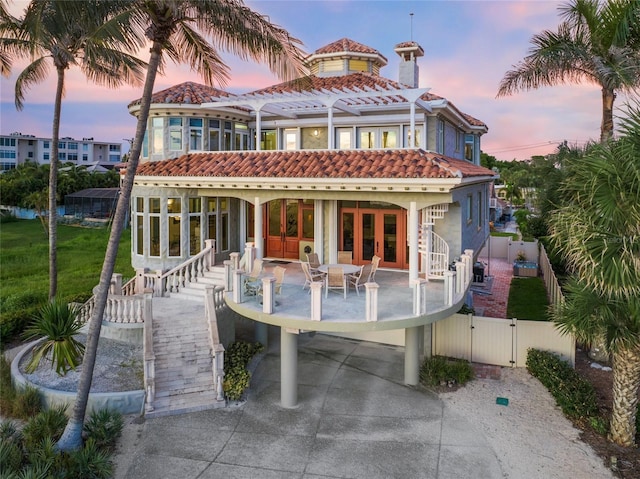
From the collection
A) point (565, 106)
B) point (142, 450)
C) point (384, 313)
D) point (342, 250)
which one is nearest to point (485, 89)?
point (565, 106)

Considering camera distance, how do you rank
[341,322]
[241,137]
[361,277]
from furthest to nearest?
[241,137] → [361,277] → [341,322]

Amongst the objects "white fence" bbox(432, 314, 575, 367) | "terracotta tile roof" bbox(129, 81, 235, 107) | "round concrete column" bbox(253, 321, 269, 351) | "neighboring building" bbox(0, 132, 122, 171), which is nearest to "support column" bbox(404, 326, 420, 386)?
"white fence" bbox(432, 314, 575, 367)

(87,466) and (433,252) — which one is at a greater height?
(433,252)

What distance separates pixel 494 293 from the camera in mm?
24281

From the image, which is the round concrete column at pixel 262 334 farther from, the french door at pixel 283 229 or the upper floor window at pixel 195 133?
the upper floor window at pixel 195 133

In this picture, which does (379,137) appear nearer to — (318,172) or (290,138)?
(290,138)

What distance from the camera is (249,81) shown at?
29422 mm

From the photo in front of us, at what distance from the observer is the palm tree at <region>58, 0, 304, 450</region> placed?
10.4 metres

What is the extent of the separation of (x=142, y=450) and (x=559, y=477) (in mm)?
8787

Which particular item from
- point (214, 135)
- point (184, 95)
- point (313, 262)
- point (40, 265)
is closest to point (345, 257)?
point (313, 262)

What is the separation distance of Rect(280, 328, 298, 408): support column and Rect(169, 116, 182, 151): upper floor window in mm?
10381

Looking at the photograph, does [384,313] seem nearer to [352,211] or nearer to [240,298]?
[240,298]

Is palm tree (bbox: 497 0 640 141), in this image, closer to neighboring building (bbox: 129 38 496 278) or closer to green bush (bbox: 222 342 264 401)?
neighboring building (bbox: 129 38 496 278)

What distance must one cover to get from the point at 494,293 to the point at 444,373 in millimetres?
11467
